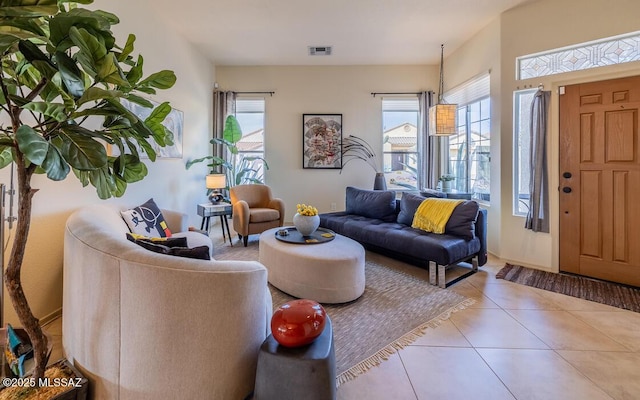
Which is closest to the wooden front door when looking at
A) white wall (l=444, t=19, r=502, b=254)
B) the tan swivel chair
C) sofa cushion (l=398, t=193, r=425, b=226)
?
white wall (l=444, t=19, r=502, b=254)

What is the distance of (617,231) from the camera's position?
289 centimetres

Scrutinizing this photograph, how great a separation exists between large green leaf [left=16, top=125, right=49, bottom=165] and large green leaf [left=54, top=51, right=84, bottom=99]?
0.55 feet

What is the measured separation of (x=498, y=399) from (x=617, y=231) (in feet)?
8.71

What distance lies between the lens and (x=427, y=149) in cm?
525

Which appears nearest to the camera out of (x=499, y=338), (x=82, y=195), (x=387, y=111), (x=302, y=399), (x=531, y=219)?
(x=302, y=399)

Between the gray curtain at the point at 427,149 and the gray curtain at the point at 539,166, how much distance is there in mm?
1930

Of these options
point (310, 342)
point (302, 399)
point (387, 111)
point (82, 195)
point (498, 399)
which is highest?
point (387, 111)

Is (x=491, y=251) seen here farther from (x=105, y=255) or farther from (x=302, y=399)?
(x=105, y=255)

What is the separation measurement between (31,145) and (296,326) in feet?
3.49

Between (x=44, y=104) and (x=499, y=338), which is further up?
(x=44, y=104)

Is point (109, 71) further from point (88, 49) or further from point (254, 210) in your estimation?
point (254, 210)

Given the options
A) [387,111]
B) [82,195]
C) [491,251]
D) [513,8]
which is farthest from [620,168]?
[82,195]

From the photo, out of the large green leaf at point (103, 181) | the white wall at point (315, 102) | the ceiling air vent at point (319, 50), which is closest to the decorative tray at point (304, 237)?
the large green leaf at point (103, 181)

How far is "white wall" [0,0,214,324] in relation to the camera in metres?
2.10
